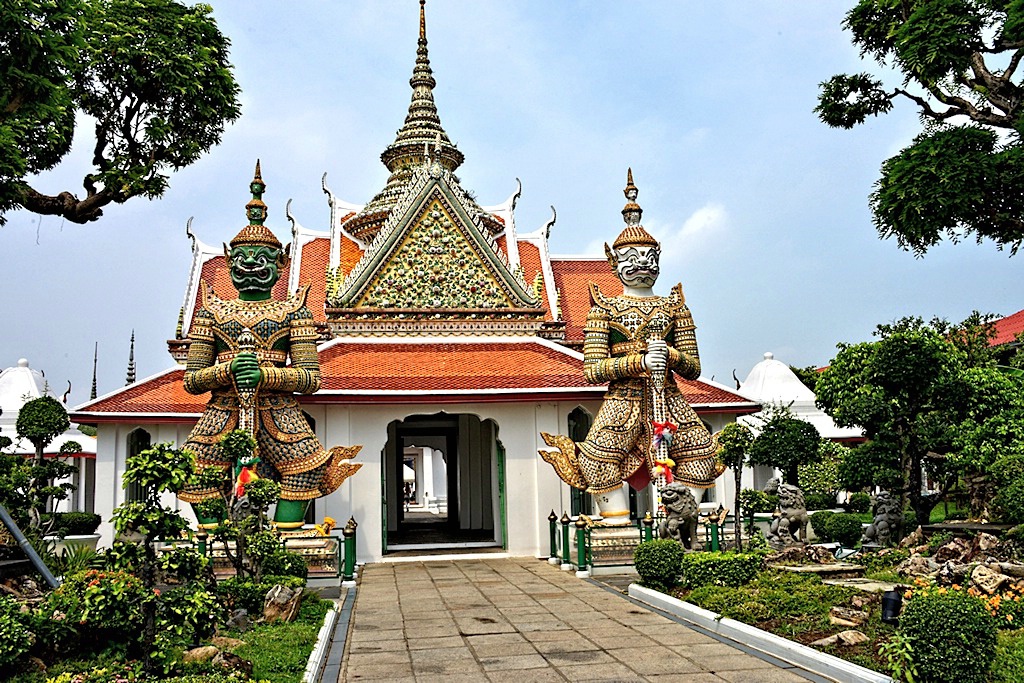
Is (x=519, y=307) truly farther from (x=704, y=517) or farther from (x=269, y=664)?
(x=269, y=664)

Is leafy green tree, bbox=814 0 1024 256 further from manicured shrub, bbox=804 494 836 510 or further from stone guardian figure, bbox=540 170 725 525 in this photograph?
manicured shrub, bbox=804 494 836 510

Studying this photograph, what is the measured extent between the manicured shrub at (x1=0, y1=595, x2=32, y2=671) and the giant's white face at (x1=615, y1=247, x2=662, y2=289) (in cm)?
863

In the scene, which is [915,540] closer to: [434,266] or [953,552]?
[953,552]

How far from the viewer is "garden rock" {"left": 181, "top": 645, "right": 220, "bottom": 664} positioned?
243 inches

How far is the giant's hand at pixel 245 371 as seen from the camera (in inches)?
444

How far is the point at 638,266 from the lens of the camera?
488 inches

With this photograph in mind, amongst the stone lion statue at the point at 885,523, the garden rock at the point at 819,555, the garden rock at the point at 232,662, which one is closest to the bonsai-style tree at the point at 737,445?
the garden rock at the point at 819,555

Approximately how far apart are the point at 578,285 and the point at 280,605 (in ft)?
40.8

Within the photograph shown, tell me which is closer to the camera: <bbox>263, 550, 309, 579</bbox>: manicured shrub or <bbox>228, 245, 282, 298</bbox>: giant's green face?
<bbox>263, 550, 309, 579</bbox>: manicured shrub

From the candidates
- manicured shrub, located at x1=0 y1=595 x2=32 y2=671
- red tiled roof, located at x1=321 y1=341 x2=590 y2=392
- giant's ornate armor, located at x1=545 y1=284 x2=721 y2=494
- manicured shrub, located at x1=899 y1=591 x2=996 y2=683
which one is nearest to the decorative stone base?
Result: giant's ornate armor, located at x1=545 y1=284 x2=721 y2=494

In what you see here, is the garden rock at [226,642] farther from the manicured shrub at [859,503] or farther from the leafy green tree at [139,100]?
the manicured shrub at [859,503]

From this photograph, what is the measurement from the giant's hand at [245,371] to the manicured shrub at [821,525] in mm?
9053

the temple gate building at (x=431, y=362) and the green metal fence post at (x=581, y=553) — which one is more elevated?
the temple gate building at (x=431, y=362)

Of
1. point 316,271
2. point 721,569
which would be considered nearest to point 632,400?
point 721,569
